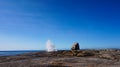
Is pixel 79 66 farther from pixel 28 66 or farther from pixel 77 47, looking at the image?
pixel 77 47

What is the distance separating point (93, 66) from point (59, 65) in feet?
17.3

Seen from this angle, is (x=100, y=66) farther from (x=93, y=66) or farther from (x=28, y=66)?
(x=28, y=66)

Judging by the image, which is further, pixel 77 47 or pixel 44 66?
pixel 77 47

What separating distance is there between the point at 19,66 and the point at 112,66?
552 inches

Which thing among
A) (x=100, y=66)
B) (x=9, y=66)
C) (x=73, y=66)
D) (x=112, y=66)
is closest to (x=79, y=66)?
(x=73, y=66)

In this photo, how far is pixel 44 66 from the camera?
2506 cm

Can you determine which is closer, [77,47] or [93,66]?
[93,66]

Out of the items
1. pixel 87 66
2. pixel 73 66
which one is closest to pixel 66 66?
pixel 73 66

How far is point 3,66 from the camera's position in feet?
84.2

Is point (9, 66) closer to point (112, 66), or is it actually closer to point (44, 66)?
point (44, 66)

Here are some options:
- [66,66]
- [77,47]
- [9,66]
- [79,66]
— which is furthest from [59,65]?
[77,47]

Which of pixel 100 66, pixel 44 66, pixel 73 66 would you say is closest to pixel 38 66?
pixel 44 66

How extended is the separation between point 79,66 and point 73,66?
890 millimetres

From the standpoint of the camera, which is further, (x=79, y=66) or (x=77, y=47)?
(x=77, y=47)
